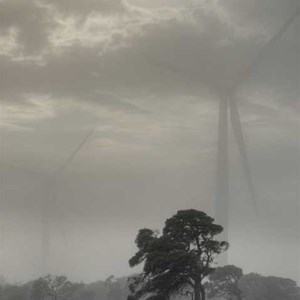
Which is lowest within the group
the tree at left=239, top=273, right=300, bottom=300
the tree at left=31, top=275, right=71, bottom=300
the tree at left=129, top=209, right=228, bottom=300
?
the tree at left=239, top=273, right=300, bottom=300

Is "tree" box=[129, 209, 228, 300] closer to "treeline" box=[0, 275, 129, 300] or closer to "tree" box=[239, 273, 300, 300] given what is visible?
"treeline" box=[0, 275, 129, 300]

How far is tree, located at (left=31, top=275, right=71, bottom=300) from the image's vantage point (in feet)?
478

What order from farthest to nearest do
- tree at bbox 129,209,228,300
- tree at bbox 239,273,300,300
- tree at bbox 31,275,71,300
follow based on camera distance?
tree at bbox 239,273,300,300 < tree at bbox 31,275,71,300 < tree at bbox 129,209,228,300

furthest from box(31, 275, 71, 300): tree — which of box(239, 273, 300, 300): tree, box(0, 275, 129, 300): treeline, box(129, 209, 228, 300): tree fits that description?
box(129, 209, 228, 300): tree

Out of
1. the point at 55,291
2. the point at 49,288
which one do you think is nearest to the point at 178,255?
the point at 49,288

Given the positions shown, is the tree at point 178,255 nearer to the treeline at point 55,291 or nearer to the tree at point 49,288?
the treeline at point 55,291

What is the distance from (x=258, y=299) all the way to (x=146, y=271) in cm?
10934

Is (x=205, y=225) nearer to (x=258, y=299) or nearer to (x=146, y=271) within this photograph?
(x=146, y=271)

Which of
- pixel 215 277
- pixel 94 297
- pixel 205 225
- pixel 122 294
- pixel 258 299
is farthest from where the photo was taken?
pixel 94 297

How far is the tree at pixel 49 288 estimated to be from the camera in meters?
A: 146

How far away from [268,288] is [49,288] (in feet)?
255

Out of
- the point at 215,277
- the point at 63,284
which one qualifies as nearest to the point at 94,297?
the point at 63,284

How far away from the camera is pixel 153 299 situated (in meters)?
48.4

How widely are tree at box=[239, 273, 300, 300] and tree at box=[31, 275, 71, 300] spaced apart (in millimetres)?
64850
